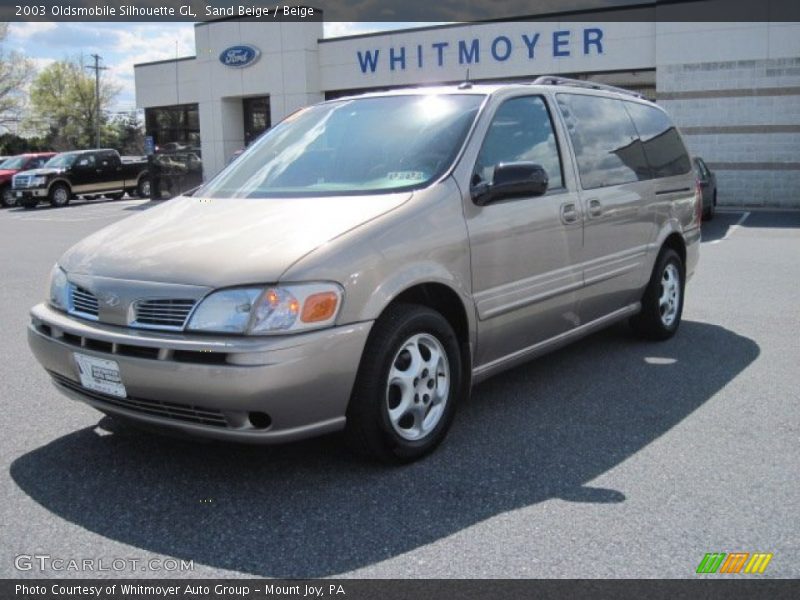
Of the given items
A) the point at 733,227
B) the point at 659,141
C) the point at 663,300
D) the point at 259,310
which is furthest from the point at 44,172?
the point at 259,310

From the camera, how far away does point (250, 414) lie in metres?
3.47

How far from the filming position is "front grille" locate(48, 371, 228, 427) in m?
3.50

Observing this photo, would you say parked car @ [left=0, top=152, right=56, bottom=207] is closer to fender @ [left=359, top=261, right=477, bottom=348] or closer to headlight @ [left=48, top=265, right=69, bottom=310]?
headlight @ [left=48, top=265, right=69, bottom=310]

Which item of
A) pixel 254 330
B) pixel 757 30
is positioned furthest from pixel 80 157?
pixel 254 330

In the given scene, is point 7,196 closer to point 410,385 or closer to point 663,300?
point 663,300

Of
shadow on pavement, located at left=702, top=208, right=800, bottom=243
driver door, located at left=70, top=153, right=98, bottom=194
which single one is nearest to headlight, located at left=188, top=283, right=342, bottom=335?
shadow on pavement, located at left=702, top=208, right=800, bottom=243

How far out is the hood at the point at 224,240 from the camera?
3541mm

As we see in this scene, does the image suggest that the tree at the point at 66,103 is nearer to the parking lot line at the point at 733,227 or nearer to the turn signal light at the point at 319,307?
the parking lot line at the point at 733,227

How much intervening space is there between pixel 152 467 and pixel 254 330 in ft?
3.45

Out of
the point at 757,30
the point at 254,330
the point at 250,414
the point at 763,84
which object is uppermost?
the point at 757,30

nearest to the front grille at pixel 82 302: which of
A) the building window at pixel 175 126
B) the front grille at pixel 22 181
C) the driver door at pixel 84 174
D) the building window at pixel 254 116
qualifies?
the front grille at pixel 22 181

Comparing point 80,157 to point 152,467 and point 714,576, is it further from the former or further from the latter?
point 714,576

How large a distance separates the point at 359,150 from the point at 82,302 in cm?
165

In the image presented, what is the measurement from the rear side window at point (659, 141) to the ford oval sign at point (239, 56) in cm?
2287
